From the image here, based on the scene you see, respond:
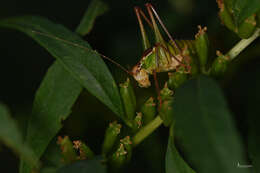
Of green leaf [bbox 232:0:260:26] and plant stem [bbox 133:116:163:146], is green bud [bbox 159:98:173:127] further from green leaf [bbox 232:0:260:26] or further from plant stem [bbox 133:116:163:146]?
green leaf [bbox 232:0:260:26]

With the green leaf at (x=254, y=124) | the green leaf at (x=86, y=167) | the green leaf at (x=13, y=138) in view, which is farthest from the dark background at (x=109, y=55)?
the green leaf at (x=13, y=138)

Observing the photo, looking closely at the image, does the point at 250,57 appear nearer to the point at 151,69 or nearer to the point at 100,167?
the point at 151,69

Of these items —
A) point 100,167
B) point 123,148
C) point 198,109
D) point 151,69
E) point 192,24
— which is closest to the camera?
point 198,109

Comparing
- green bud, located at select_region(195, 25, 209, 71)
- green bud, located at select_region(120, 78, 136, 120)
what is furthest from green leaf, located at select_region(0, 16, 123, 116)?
green bud, located at select_region(195, 25, 209, 71)

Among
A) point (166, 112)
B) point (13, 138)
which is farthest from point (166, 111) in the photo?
point (13, 138)

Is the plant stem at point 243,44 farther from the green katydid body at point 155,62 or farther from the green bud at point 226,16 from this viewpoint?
the green katydid body at point 155,62

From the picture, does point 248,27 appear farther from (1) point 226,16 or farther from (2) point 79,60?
(2) point 79,60

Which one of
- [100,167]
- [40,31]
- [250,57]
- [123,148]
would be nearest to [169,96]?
[123,148]
